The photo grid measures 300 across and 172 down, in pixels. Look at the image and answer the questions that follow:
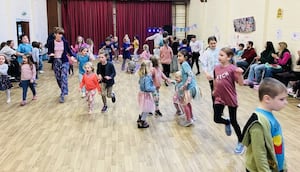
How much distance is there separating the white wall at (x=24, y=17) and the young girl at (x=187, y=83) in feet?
23.2

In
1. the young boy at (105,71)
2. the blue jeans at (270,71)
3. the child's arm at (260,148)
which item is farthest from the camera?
the blue jeans at (270,71)

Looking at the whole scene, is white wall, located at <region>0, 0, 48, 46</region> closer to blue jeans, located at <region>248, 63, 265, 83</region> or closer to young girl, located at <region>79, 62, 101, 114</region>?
young girl, located at <region>79, 62, 101, 114</region>

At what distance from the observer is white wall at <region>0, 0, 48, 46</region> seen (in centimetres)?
1059

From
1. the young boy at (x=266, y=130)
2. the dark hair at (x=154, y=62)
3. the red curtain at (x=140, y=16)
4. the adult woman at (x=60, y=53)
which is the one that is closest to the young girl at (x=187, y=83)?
the dark hair at (x=154, y=62)

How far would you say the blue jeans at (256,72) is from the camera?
9.00 m

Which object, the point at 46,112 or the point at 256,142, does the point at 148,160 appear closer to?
the point at 256,142

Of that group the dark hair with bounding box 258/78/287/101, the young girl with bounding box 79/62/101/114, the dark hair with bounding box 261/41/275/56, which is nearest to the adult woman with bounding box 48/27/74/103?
the young girl with bounding box 79/62/101/114

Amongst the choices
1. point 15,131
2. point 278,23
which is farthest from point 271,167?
point 278,23

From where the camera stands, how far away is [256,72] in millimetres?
9117

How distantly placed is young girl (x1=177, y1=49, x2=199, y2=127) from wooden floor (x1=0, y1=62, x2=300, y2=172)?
27 cm

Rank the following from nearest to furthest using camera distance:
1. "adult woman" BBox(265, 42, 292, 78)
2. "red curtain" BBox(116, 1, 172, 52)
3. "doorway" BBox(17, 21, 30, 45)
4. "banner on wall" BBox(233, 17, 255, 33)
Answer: "adult woman" BBox(265, 42, 292, 78), "banner on wall" BBox(233, 17, 255, 33), "doorway" BBox(17, 21, 30, 45), "red curtain" BBox(116, 1, 172, 52)

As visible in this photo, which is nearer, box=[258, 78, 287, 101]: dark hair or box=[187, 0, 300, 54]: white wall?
box=[258, 78, 287, 101]: dark hair

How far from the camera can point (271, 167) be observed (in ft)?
6.82

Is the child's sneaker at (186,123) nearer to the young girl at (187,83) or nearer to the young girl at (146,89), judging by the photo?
the young girl at (187,83)
